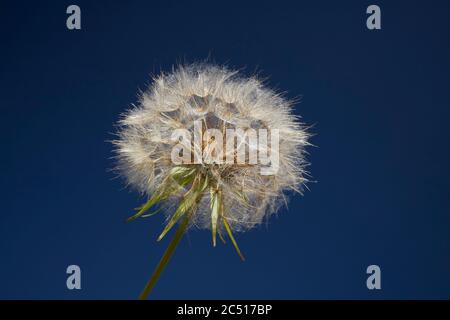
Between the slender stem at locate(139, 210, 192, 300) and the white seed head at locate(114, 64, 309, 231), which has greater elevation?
the white seed head at locate(114, 64, 309, 231)

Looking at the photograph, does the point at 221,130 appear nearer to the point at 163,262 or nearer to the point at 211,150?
the point at 211,150

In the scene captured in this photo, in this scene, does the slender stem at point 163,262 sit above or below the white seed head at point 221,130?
below

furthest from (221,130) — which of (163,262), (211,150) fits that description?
(163,262)

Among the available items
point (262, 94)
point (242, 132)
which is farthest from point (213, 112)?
point (262, 94)

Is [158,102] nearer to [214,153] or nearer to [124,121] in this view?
[124,121]

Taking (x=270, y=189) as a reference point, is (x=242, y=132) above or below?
above
